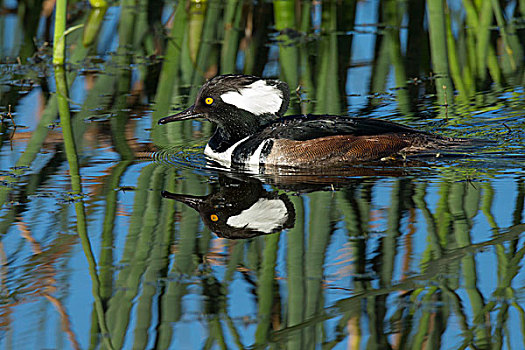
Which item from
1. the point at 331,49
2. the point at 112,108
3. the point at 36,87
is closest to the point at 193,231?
the point at 112,108

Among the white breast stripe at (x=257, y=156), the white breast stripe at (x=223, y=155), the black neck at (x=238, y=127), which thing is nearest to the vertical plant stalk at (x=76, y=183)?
the white breast stripe at (x=223, y=155)

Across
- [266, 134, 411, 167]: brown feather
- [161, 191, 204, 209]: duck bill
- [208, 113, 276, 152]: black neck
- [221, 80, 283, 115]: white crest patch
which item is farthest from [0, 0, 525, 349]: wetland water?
[221, 80, 283, 115]: white crest patch

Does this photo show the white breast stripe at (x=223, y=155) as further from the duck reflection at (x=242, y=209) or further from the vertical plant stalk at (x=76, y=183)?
the vertical plant stalk at (x=76, y=183)

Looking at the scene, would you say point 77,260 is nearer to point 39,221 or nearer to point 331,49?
point 39,221

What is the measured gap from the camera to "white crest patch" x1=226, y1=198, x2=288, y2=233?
5.95 m

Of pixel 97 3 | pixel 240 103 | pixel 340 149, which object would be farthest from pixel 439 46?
pixel 97 3

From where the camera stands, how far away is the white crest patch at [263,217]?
5.95 metres

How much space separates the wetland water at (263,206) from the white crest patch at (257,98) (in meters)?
0.62

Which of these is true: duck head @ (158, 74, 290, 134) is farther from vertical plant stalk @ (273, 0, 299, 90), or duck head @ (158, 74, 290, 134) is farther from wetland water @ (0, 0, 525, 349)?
vertical plant stalk @ (273, 0, 299, 90)

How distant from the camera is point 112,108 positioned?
9.55 meters

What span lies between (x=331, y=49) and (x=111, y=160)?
4.77 metres

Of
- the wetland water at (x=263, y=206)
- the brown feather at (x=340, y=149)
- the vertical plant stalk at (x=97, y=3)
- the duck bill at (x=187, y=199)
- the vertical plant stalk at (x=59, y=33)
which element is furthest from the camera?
the vertical plant stalk at (x=97, y=3)

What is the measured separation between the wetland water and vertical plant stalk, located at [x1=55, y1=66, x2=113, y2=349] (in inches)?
0.9

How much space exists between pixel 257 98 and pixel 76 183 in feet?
5.96
